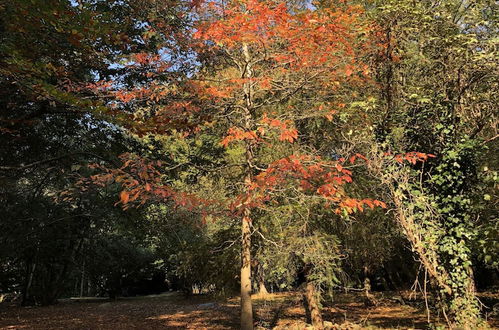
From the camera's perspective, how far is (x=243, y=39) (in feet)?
25.7

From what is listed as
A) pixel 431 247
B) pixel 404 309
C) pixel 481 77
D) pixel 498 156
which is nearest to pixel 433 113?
pixel 481 77

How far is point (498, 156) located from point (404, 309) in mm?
8085

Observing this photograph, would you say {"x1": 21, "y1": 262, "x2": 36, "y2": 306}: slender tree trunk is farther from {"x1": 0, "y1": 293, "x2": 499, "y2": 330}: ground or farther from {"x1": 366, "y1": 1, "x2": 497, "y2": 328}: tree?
{"x1": 366, "y1": 1, "x2": 497, "y2": 328}: tree

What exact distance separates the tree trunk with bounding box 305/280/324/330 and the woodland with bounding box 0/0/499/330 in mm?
41

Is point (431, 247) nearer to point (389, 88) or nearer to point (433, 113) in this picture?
point (433, 113)

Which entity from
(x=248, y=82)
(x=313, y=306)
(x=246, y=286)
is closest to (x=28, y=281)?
(x=313, y=306)

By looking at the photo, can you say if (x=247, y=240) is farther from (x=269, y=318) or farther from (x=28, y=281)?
(x=28, y=281)

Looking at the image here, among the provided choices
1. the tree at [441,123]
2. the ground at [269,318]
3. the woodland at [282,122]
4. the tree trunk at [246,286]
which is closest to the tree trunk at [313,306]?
the woodland at [282,122]

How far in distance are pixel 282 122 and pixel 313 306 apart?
5.56 metres

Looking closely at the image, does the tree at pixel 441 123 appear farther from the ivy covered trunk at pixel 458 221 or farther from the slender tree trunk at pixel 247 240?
the slender tree trunk at pixel 247 240

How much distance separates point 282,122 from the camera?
26.7ft

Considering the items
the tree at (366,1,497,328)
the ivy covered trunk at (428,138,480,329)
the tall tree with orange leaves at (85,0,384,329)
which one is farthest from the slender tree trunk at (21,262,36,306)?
the ivy covered trunk at (428,138,480,329)

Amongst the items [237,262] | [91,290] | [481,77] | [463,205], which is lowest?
[91,290]

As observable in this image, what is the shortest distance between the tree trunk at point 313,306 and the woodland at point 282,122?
4cm
